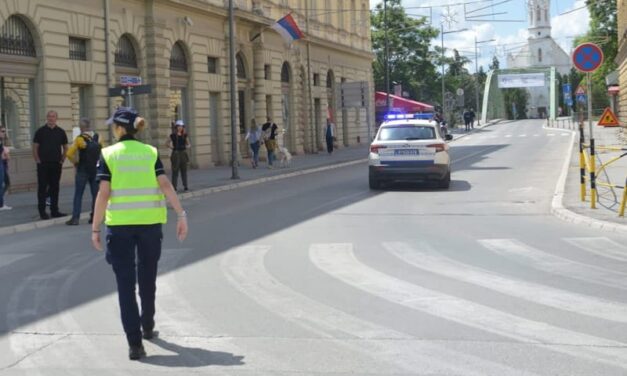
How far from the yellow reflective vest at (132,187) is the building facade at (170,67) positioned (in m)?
16.3

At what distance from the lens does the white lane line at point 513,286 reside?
7.11 m

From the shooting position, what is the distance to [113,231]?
234 inches

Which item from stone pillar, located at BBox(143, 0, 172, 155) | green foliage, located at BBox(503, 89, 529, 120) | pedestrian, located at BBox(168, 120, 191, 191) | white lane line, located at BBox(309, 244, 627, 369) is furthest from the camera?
green foliage, located at BBox(503, 89, 529, 120)

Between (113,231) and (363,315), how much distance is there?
227 centimetres

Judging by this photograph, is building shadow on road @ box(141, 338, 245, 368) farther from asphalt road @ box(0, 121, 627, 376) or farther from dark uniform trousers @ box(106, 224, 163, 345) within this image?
dark uniform trousers @ box(106, 224, 163, 345)

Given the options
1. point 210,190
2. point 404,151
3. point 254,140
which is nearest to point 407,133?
point 404,151

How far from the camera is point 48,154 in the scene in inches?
591

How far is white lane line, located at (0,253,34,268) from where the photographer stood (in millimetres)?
10384

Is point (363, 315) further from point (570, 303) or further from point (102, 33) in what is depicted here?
point (102, 33)

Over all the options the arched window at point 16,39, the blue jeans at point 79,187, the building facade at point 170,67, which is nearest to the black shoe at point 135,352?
the blue jeans at point 79,187

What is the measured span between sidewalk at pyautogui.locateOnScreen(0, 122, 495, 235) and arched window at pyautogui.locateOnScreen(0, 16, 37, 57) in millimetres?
3656

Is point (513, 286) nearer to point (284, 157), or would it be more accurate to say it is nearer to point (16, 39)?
point (16, 39)

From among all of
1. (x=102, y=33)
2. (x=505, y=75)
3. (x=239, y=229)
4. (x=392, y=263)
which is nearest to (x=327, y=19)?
(x=102, y=33)

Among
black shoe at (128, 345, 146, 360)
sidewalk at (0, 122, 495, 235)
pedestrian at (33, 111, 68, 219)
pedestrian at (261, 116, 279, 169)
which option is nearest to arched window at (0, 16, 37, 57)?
sidewalk at (0, 122, 495, 235)
